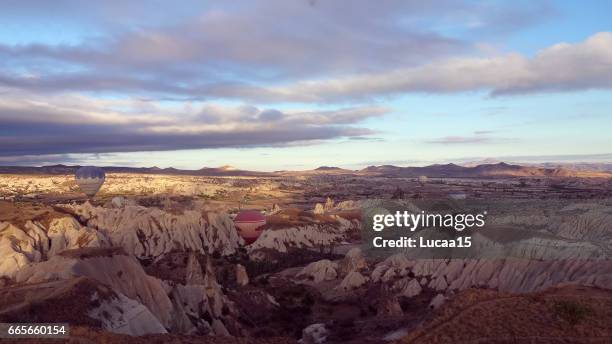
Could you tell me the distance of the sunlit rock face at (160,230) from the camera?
6975cm

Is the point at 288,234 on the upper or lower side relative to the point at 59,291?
lower

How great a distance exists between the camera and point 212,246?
76.2m

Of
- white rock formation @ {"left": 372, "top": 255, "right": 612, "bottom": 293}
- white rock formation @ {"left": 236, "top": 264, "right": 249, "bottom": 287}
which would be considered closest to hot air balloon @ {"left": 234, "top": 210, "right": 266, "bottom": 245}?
white rock formation @ {"left": 236, "top": 264, "right": 249, "bottom": 287}

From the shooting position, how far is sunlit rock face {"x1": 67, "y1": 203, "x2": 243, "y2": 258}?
2746 inches

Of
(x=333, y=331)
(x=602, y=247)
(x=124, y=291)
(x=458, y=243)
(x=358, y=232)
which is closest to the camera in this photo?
(x=124, y=291)

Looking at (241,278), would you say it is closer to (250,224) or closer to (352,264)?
(250,224)

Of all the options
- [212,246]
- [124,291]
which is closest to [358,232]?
[212,246]

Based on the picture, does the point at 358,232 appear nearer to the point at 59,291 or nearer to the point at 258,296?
the point at 258,296

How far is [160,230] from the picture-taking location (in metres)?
73.1

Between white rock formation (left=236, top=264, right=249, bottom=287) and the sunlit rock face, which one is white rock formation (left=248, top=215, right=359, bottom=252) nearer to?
the sunlit rock face

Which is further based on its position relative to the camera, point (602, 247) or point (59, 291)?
point (602, 247)

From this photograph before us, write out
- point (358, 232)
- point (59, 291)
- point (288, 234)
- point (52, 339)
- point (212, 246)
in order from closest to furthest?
point (52, 339) → point (59, 291) → point (212, 246) → point (288, 234) → point (358, 232)

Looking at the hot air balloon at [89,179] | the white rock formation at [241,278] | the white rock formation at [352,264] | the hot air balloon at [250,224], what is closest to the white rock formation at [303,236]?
the hot air balloon at [250,224]

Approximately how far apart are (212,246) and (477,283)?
40.9m
